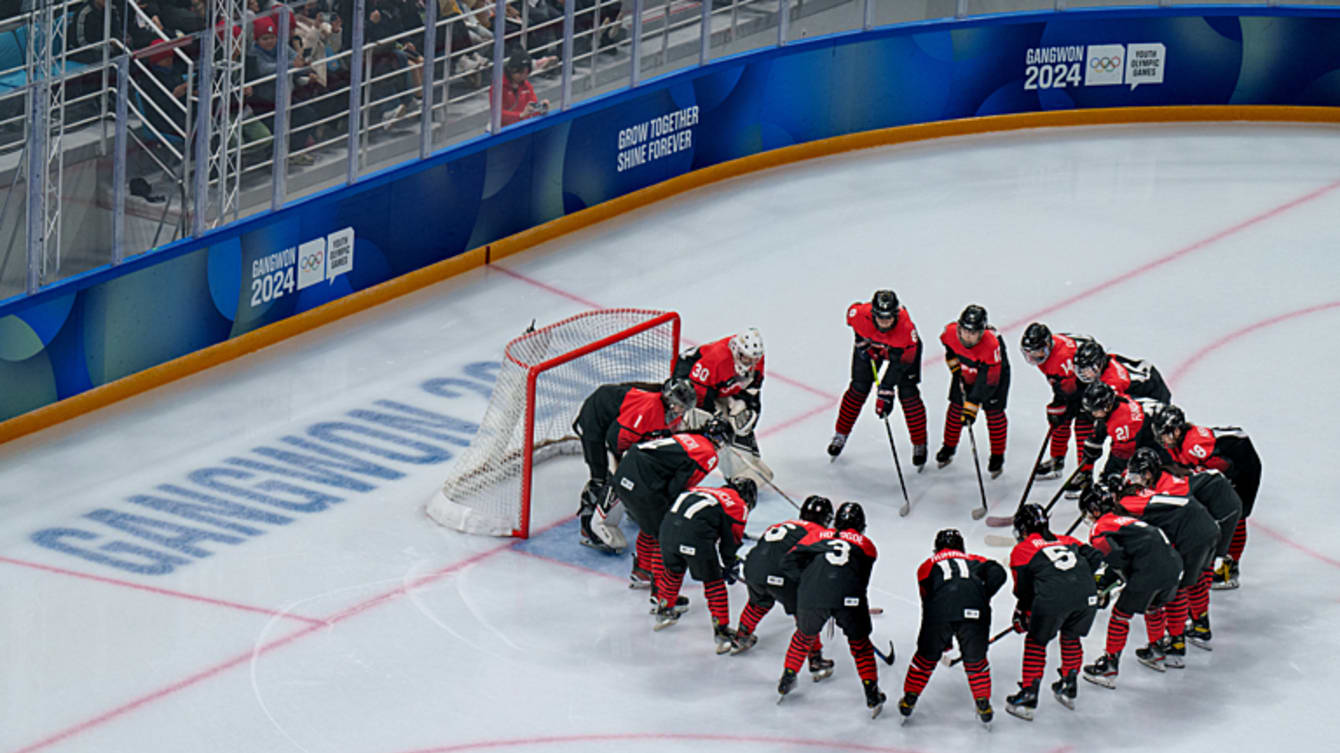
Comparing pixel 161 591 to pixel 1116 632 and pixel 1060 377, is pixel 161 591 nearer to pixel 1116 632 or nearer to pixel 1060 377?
pixel 1116 632

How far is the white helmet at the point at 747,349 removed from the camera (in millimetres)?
11000

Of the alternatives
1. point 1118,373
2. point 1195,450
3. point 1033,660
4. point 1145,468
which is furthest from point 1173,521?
point 1118,373

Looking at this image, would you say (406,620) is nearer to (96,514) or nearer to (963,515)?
(96,514)

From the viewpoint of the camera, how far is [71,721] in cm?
930

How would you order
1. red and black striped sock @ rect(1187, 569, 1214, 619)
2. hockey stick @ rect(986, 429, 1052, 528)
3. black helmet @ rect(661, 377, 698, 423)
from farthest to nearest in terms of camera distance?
hockey stick @ rect(986, 429, 1052, 528)
black helmet @ rect(661, 377, 698, 423)
red and black striped sock @ rect(1187, 569, 1214, 619)

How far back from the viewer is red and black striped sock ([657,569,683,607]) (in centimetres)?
1008

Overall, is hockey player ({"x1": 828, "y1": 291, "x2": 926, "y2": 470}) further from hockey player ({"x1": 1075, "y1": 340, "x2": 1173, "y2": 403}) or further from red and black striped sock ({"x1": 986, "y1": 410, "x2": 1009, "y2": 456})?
hockey player ({"x1": 1075, "y1": 340, "x2": 1173, "y2": 403})

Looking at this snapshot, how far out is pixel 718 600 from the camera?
32.6 ft

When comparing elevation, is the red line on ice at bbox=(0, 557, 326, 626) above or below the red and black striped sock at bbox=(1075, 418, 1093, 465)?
below

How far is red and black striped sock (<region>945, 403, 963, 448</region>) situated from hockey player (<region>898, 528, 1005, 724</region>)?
262 cm

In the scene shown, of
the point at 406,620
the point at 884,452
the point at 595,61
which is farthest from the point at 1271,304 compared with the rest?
the point at 406,620

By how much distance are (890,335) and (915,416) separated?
0.65 m

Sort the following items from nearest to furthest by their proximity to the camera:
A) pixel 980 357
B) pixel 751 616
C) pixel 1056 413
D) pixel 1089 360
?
pixel 751 616
pixel 1089 360
pixel 980 357
pixel 1056 413

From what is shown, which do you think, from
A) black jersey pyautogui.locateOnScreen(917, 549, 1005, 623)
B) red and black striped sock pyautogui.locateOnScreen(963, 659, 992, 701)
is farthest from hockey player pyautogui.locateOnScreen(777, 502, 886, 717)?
red and black striped sock pyautogui.locateOnScreen(963, 659, 992, 701)
